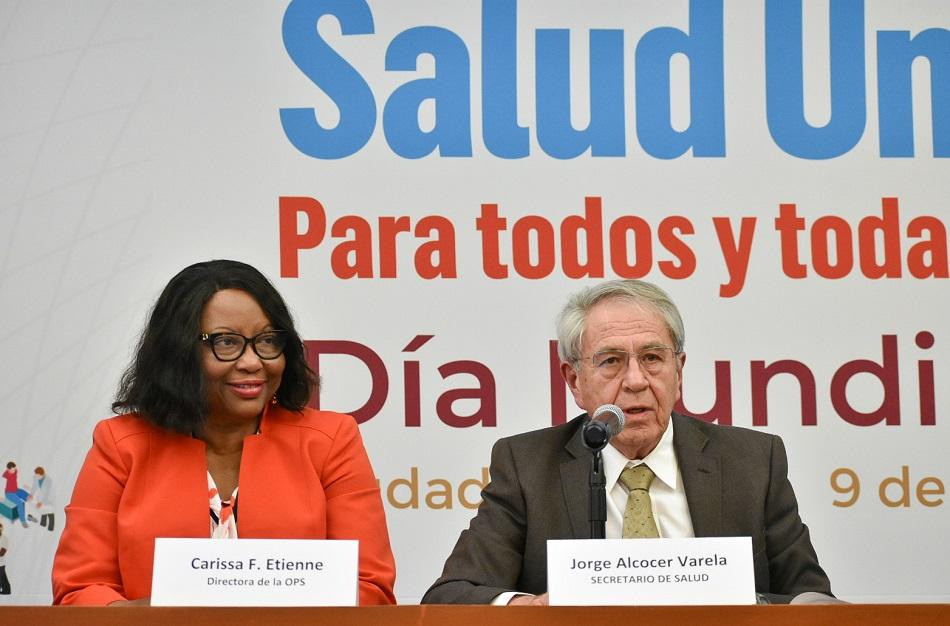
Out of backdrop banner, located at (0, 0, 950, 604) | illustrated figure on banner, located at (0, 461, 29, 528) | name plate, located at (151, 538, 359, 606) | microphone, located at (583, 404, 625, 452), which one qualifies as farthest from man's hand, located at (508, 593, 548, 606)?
illustrated figure on banner, located at (0, 461, 29, 528)

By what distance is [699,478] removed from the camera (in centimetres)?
297

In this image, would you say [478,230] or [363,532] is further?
[478,230]

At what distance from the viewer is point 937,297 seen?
4055 mm

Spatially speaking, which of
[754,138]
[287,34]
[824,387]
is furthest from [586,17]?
A: [824,387]

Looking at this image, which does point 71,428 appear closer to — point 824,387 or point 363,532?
point 363,532

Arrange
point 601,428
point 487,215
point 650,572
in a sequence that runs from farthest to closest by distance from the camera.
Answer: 1. point 487,215
2. point 601,428
3. point 650,572

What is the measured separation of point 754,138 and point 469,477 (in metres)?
1.52

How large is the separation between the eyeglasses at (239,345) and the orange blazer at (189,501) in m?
0.19

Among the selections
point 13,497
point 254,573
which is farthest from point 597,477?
point 13,497

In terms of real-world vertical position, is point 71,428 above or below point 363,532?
above

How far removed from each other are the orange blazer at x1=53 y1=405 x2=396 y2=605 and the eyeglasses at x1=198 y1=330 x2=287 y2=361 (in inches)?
7.5

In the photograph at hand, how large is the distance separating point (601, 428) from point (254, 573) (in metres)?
0.76

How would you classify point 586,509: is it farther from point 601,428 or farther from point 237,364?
point 237,364

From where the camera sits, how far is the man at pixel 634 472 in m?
2.93
